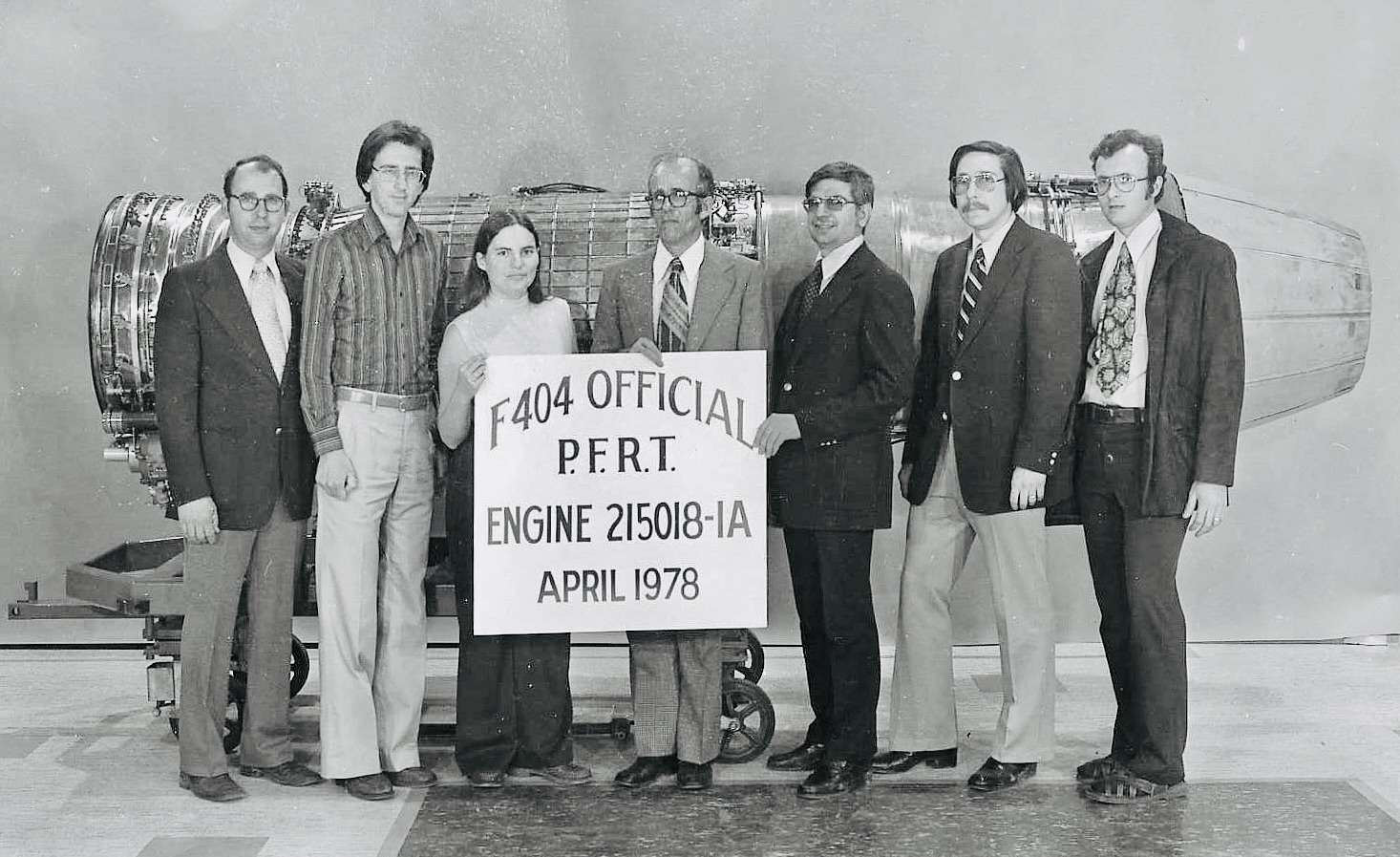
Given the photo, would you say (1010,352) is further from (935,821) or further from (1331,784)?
(1331,784)

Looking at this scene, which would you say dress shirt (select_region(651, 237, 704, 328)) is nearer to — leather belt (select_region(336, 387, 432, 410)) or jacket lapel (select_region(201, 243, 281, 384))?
leather belt (select_region(336, 387, 432, 410))

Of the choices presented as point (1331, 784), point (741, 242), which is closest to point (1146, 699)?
point (1331, 784)

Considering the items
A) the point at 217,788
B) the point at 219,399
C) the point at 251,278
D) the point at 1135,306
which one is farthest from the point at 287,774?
the point at 1135,306

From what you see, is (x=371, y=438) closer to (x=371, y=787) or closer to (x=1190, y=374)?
(x=371, y=787)

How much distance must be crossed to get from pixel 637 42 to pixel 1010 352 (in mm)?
2492

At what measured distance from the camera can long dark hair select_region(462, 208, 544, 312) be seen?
3.66 metres

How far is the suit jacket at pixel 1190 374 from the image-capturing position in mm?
3557

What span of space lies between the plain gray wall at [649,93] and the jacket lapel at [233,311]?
1.91 meters

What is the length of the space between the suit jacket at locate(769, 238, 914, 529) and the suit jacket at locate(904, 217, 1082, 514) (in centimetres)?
17

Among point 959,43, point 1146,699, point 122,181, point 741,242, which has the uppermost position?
point 959,43

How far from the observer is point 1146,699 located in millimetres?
3682

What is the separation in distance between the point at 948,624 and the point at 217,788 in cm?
204

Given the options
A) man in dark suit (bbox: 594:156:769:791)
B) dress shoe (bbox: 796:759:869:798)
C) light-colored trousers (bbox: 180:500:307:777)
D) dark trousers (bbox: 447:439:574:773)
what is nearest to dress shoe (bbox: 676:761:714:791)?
man in dark suit (bbox: 594:156:769:791)

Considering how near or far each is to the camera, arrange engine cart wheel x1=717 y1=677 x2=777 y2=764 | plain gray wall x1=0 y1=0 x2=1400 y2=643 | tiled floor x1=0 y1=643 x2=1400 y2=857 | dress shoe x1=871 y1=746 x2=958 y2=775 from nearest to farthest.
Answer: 1. tiled floor x1=0 y1=643 x2=1400 y2=857
2. dress shoe x1=871 y1=746 x2=958 y2=775
3. engine cart wheel x1=717 y1=677 x2=777 y2=764
4. plain gray wall x1=0 y1=0 x2=1400 y2=643
